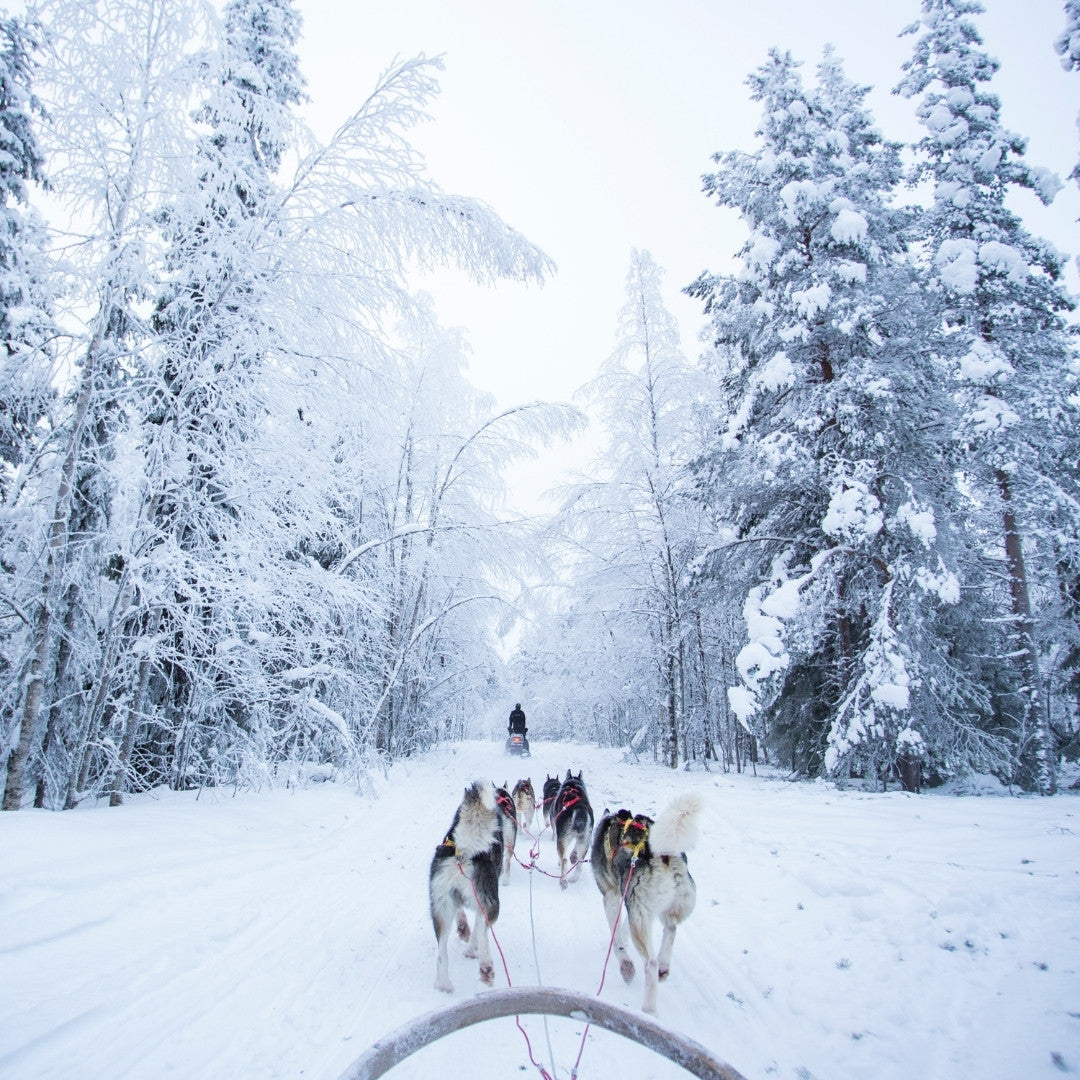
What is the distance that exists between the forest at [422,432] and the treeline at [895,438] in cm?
7

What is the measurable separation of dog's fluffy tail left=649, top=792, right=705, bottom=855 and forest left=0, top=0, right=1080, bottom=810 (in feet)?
16.9

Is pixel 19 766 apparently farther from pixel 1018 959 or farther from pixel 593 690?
pixel 593 690

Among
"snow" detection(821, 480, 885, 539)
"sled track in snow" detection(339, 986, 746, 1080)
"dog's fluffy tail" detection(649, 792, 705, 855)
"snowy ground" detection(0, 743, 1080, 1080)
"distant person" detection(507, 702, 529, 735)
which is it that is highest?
"snow" detection(821, 480, 885, 539)

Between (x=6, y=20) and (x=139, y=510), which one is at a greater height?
(x=6, y=20)

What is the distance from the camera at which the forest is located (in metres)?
5.44

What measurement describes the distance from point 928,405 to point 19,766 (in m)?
13.8

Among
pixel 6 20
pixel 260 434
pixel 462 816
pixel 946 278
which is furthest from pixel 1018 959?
pixel 6 20

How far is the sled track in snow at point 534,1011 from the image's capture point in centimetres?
185

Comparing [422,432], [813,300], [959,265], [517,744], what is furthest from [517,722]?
[959,265]

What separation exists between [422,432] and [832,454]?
10560mm

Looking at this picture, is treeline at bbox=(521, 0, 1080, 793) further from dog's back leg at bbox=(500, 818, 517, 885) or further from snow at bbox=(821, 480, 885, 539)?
dog's back leg at bbox=(500, 818, 517, 885)

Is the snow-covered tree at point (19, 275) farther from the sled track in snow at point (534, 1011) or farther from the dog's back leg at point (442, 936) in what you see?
the sled track in snow at point (534, 1011)

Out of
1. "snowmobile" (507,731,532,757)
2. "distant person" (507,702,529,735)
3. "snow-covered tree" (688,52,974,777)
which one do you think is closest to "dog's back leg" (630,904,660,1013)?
"snow-covered tree" (688,52,974,777)

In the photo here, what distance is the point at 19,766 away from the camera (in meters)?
5.03
